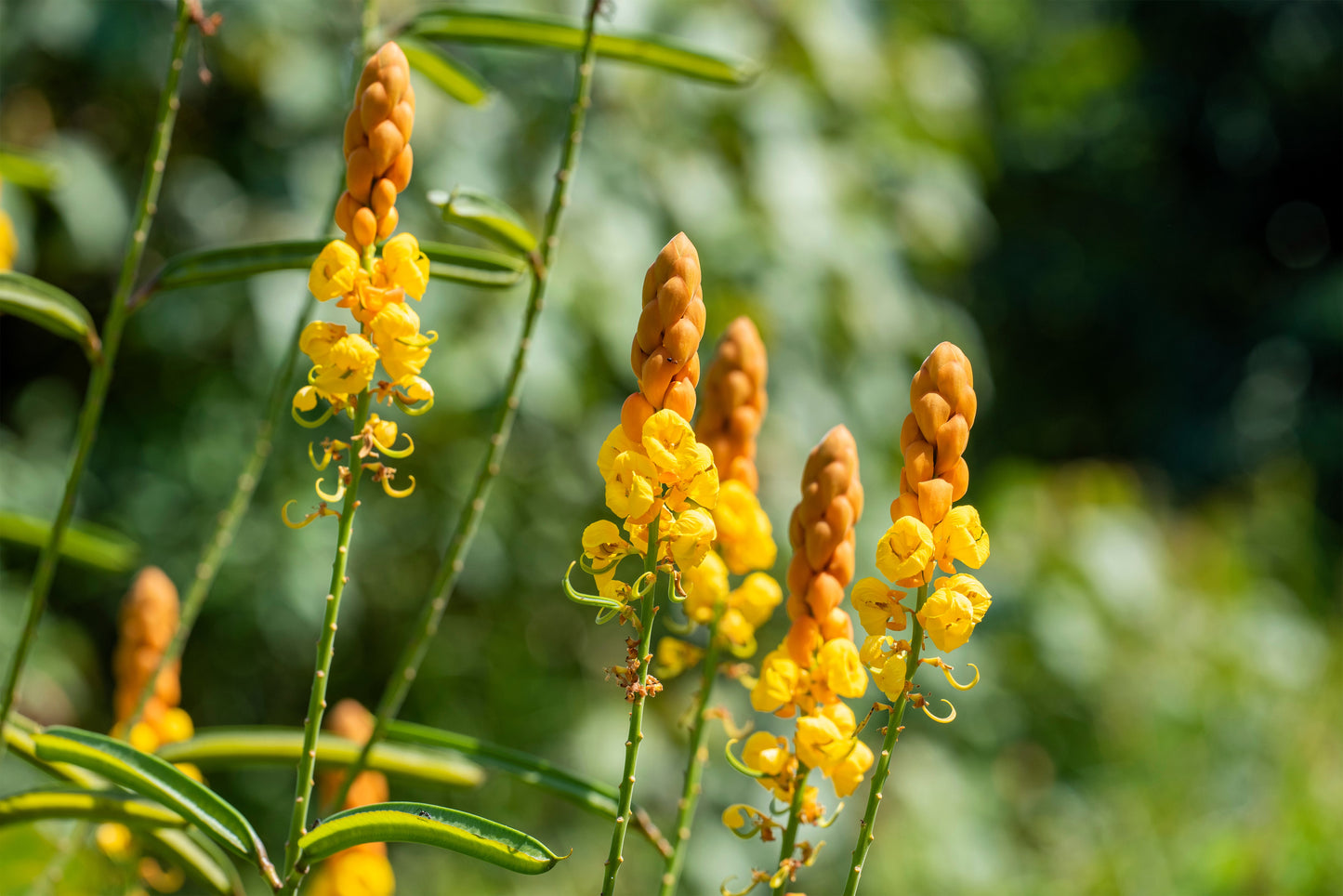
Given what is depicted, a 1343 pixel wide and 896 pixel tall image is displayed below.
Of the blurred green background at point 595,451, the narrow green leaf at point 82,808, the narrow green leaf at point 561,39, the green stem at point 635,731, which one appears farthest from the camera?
the blurred green background at point 595,451

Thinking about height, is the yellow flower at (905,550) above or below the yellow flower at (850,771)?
above

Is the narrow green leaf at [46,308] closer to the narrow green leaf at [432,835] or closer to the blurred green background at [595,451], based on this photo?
the narrow green leaf at [432,835]

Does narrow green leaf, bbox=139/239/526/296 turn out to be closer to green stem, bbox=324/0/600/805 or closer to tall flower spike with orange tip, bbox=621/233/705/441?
green stem, bbox=324/0/600/805

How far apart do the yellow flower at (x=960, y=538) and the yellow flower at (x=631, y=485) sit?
0.11m

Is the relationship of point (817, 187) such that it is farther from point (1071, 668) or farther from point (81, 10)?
point (1071, 668)

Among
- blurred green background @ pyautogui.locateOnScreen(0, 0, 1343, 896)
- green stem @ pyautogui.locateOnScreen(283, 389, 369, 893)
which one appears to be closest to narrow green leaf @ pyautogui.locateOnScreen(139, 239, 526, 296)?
green stem @ pyautogui.locateOnScreen(283, 389, 369, 893)

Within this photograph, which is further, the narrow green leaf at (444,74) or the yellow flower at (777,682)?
the narrow green leaf at (444,74)

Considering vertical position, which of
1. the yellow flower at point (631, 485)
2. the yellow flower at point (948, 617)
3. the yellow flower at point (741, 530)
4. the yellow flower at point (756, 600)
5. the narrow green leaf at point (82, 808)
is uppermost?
the yellow flower at point (741, 530)

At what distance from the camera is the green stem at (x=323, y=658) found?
36 cm

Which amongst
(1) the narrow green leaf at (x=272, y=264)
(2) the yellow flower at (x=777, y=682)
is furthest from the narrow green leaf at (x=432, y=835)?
(1) the narrow green leaf at (x=272, y=264)

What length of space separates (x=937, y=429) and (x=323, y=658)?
0.23 metres

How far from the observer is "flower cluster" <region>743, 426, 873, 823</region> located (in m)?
0.42

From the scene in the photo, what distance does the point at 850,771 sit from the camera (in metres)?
0.42

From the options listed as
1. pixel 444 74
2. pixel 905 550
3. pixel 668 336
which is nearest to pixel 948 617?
pixel 905 550
